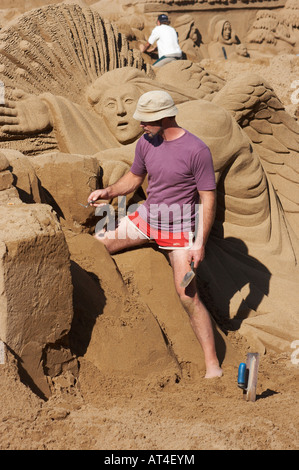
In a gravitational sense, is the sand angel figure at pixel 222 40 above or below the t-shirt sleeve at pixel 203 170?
below

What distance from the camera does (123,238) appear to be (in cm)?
356

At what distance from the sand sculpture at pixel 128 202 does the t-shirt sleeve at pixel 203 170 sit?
615 millimetres

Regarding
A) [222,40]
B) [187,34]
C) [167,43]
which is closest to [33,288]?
[167,43]

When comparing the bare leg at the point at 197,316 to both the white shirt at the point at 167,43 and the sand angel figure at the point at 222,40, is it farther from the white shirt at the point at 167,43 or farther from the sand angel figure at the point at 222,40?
the sand angel figure at the point at 222,40

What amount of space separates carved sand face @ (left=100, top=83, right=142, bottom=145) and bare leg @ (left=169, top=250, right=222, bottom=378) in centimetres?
144

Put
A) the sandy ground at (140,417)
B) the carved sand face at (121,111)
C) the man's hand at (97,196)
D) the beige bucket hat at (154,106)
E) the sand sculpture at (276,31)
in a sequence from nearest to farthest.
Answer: the sandy ground at (140,417) → the beige bucket hat at (154,106) → the man's hand at (97,196) → the carved sand face at (121,111) → the sand sculpture at (276,31)

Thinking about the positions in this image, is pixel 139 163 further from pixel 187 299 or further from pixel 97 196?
pixel 187 299

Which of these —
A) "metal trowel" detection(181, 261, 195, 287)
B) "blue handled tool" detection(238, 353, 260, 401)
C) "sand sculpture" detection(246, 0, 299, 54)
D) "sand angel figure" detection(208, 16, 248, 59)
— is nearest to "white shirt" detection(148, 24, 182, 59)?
"sand angel figure" detection(208, 16, 248, 59)

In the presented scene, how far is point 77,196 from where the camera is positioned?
3.58m

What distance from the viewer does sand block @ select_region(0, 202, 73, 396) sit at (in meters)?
2.49

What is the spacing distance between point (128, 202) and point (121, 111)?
80 cm

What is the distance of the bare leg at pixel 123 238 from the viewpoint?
3.54m

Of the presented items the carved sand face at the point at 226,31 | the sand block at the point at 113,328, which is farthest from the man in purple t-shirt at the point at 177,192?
the carved sand face at the point at 226,31
